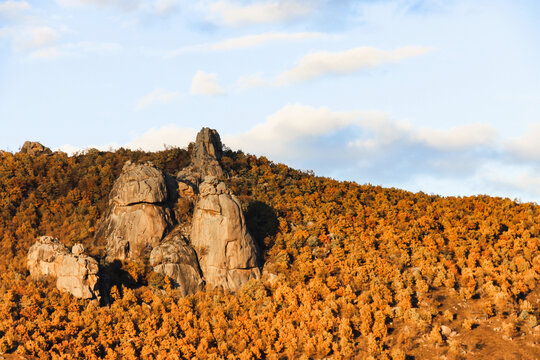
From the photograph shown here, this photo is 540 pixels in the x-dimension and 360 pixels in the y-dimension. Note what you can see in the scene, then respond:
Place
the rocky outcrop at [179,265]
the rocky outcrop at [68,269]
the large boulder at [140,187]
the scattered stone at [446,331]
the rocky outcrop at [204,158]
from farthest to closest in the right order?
1. the rocky outcrop at [204,158]
2. the large boulder at [140,187]
3. the rocky outcrop at [179,265]
4. the rocky outcrop at [68,269]
5. the scattered stone at [446,331]

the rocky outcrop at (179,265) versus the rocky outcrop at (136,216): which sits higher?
the rocky outcrop at (136,216)

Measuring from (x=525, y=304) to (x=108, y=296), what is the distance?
25582 mm

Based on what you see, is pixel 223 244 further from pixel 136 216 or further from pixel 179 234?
pixel 136 216

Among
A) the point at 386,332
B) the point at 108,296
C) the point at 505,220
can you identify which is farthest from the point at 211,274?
the point at 505,220

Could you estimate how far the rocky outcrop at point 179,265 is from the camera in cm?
3459

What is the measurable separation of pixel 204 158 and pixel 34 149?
19997mm

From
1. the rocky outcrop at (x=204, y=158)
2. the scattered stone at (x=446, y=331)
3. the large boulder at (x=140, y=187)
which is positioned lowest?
the scattered stone at (x=446, y=331)

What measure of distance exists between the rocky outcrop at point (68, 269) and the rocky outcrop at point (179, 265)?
450 centimetres

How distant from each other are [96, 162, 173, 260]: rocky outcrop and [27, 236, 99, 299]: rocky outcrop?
3.84 meters

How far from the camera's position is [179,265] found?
35.1 m

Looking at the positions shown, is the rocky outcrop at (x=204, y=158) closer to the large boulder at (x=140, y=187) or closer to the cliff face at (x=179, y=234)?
the large boulder at (x=140, y=187)

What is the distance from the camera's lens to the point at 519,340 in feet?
91.2

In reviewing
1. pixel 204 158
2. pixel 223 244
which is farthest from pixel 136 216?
pixel 204 158

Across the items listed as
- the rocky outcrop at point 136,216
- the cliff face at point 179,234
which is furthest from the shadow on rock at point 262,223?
the rocky outcrop at point 136,216
